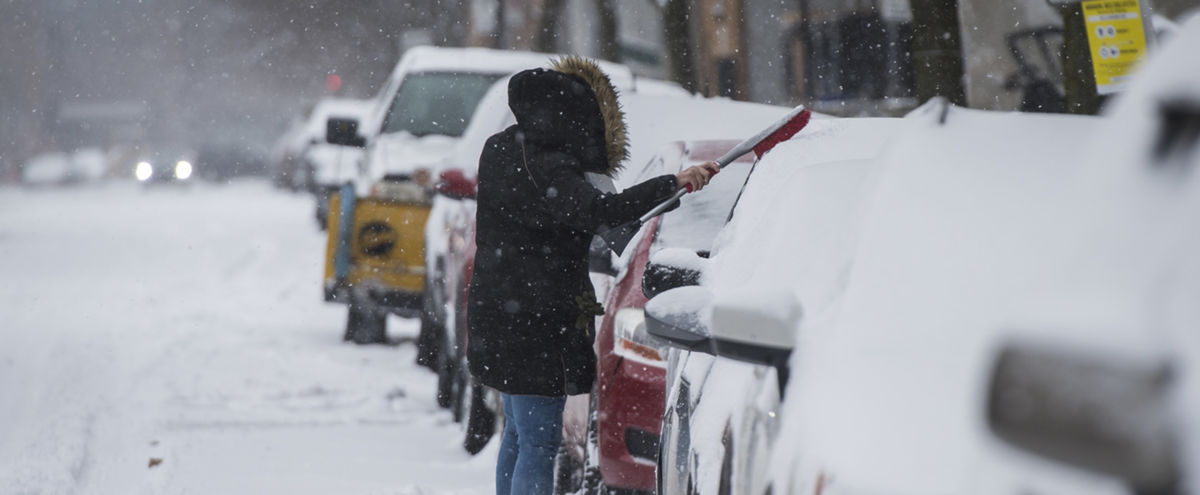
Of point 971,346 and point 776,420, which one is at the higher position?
point 971,346

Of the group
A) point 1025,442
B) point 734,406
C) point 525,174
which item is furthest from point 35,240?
point 1025,442

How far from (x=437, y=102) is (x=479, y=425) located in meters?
4.82

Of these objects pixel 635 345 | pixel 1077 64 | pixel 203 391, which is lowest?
pixel 203 391

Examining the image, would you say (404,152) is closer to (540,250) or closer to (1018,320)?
(540,250)

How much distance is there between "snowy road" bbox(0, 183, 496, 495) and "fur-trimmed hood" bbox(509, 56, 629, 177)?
2.08 meters

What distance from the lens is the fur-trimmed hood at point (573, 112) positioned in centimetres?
431

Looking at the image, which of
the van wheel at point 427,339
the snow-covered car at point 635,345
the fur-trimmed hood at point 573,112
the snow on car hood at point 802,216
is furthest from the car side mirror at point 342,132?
the snow on car hood at point 802,216

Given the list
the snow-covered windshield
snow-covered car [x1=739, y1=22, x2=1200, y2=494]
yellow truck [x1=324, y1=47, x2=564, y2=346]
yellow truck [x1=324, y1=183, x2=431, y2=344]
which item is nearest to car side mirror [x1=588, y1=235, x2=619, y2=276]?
the snow-covered windshield

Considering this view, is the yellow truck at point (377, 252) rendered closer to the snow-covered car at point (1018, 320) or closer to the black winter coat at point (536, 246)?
the black winter coat at point (536, 246)

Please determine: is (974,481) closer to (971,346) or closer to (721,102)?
(971,346)

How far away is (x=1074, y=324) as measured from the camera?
121cm

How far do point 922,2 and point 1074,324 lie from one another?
6.85m

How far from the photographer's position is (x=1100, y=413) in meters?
1.14

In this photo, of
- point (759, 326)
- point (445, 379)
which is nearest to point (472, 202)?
point (445, 379)
